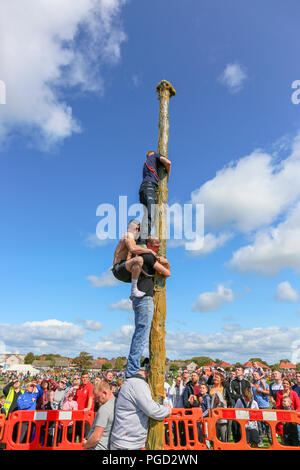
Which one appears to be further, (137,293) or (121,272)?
(121,272)

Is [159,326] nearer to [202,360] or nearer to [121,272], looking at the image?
[121,272]

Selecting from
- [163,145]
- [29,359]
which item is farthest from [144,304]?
[29,359]

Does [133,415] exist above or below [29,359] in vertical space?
above

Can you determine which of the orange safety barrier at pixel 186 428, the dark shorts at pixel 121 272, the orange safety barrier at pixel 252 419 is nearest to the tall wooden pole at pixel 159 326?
the dark shorts at pixel 121 272

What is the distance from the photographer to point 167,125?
520 centimetres

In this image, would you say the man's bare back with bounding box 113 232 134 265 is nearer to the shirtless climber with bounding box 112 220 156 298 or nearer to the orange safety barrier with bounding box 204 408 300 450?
the shirtless climber with bounding box 112 220 156 298

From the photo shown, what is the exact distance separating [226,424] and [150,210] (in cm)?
493

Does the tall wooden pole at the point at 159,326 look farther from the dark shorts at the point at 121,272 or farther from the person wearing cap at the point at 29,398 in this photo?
the person wearing cap at the point at 29,398

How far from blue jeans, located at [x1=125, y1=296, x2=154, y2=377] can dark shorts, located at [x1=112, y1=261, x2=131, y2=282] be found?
0.40 meters

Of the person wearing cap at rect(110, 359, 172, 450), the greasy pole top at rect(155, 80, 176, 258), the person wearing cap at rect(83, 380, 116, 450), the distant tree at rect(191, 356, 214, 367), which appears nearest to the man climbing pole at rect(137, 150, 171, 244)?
the greasy pole top at rect(155, 80, 176, 258)

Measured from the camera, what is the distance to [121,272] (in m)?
4.38

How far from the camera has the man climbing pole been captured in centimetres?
469

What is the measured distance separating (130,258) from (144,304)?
0.69 meters
